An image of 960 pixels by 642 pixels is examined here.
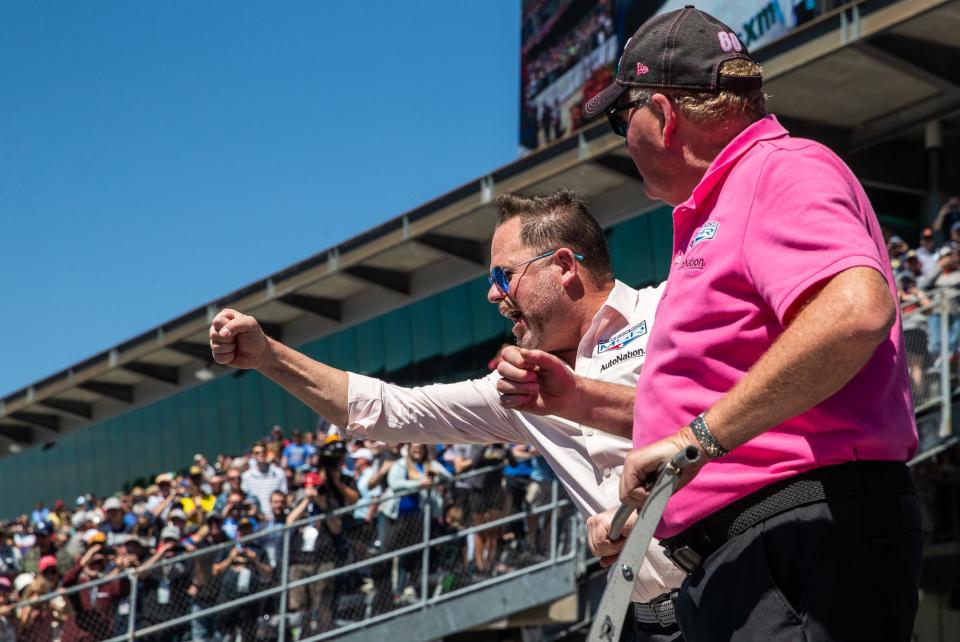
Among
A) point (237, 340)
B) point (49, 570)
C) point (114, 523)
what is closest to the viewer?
point (237, 340)

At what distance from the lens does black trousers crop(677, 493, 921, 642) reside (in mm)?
2322

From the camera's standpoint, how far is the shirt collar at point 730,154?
2.65m

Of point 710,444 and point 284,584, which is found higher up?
point 284,584

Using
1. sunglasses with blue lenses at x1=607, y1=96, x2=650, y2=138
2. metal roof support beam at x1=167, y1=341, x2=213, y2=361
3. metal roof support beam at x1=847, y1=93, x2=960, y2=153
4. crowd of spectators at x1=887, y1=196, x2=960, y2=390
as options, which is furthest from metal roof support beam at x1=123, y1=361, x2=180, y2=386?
sunglasses with blue lenses at x1=607, y1=96, x2=650, y2=138

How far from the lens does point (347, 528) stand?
11.4 m

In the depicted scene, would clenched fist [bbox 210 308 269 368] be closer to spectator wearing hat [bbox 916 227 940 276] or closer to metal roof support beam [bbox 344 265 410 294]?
spectator wearing hat [bbox 916 227 940 276]

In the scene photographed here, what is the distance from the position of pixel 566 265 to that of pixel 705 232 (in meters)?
1.41

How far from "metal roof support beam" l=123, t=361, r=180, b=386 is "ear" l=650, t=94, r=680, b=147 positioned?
2979 cm

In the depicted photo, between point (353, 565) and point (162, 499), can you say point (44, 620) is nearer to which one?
point (353, 565)

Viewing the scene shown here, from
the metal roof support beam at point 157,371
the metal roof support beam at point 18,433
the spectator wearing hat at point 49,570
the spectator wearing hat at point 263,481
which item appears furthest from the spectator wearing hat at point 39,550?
the metal roof support beam at point 18,433

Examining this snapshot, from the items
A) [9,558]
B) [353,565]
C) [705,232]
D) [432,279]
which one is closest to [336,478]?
[353,565]

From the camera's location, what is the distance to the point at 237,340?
3.51 m

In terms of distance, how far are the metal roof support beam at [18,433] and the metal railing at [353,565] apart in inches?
1082

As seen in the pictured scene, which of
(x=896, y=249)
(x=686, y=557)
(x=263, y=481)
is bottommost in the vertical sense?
(x=686, y=557)
